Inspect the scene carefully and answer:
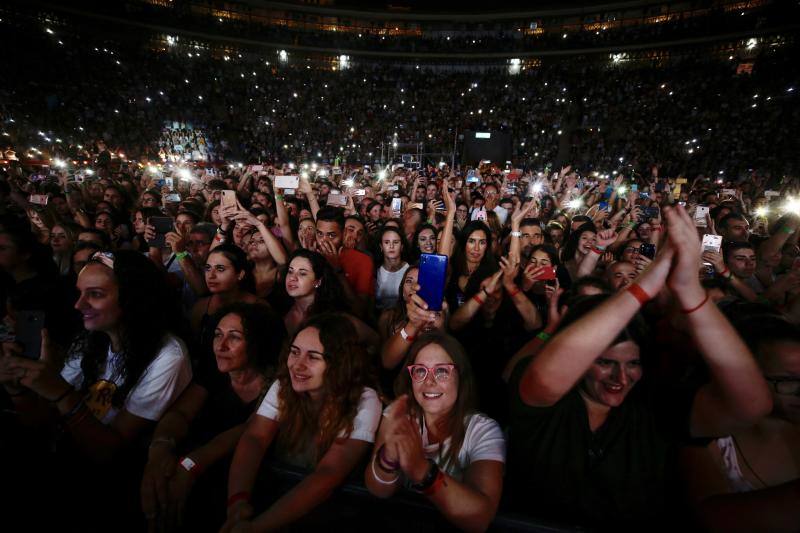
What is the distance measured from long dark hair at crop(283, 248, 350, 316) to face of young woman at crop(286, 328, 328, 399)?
3.48 feet

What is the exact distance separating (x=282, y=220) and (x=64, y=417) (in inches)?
122

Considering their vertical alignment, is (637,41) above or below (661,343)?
above

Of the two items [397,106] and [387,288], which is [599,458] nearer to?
[387,288]

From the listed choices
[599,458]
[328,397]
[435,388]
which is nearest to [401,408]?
[435,388]

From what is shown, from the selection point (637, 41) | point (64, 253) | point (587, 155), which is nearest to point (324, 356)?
point (64, 253)

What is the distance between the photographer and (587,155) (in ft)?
77.6

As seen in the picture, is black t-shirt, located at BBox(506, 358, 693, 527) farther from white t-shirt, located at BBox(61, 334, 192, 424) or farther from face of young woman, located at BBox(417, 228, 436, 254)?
face of young woman, located at BBox(417, 228, 436, 254)

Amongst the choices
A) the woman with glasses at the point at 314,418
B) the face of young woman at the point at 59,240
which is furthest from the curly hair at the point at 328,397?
the face of young woman at the point at 59,240

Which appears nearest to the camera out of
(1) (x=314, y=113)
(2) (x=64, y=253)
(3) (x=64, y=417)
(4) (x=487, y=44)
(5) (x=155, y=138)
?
(3) (x=64, y=417)

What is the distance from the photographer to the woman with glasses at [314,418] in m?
1.64

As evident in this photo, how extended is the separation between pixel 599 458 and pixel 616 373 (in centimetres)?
38

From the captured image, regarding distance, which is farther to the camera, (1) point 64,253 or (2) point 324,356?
(1) point 64,253

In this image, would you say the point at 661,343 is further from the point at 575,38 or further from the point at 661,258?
the point at 575,38

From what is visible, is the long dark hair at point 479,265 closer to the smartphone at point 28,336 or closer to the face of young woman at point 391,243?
the face of young woman at point 391,243
